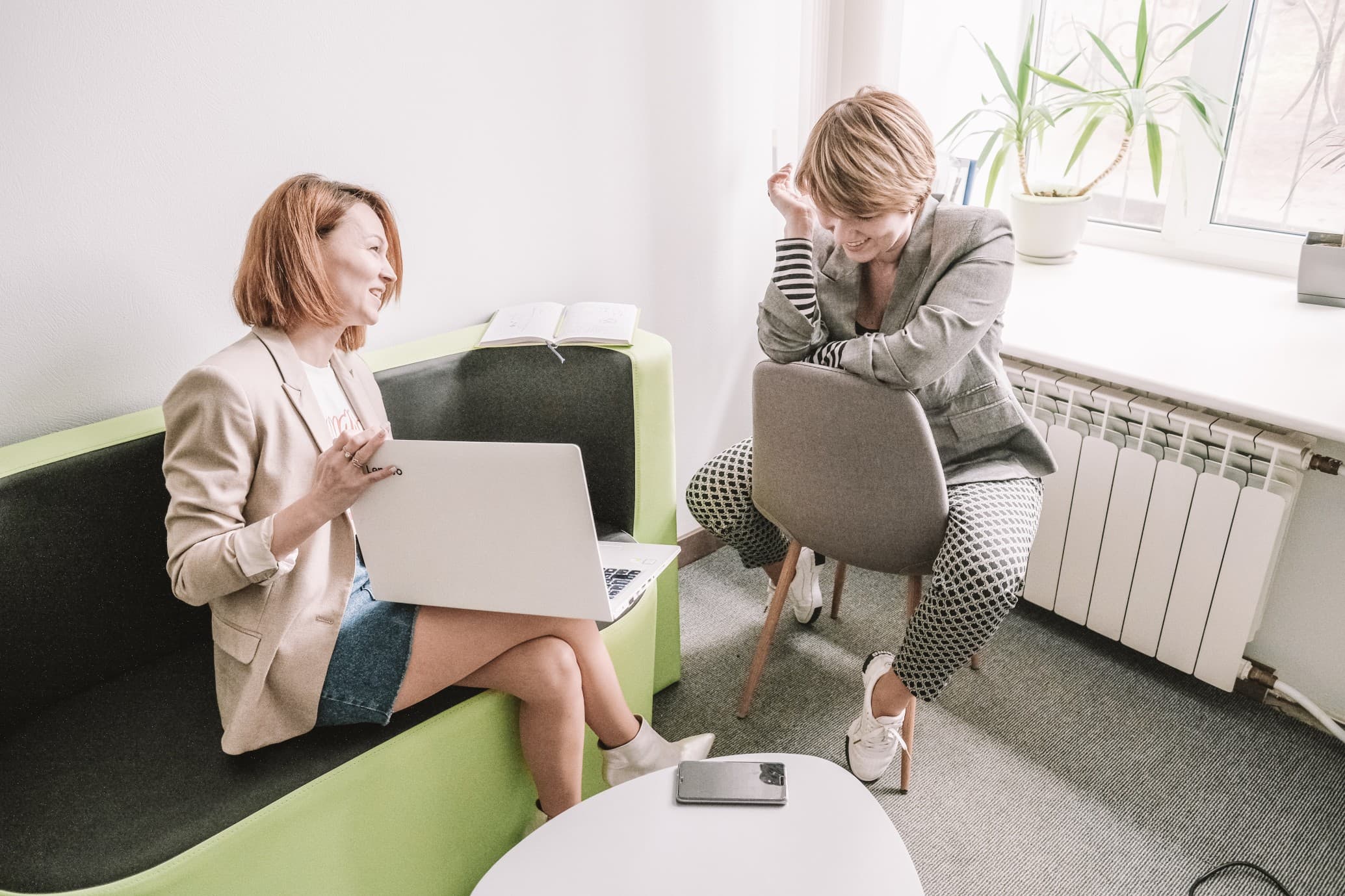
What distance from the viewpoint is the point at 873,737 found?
167cm

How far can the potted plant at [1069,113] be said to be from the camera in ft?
6.65

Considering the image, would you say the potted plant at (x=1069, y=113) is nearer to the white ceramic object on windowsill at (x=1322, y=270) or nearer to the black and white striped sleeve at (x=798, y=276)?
the white ceramic object on windowsill at (x=1322, y=270)

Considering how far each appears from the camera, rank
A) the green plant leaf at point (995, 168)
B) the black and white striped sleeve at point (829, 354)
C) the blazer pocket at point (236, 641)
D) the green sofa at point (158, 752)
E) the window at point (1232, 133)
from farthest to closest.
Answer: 1. the green plant leaf at point (995, 168)
2. the window at point (1232, 133)
3. the black and white striped sleeve at point (829, 354)
4. the blazer pocket at point (236, 641)
5. the green sofa at point (158, 752)

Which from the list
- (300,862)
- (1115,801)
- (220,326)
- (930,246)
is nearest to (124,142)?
(220,326)

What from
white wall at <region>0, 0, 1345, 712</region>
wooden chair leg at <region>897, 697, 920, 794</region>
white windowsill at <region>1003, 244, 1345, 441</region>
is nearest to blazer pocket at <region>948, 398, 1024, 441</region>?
white windowsill at <region>1003, 244, 1345, 441</region>

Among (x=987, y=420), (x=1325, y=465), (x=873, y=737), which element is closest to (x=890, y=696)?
(x=873, y=737)

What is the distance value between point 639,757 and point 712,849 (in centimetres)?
46

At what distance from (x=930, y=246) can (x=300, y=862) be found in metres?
1.40

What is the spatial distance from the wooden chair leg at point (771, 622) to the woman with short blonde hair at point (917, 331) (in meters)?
0.22

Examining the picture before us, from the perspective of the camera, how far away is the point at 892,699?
64.1 inches

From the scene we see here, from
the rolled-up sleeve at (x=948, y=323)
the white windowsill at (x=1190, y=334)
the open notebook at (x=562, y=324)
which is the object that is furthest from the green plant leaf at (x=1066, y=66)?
the open notebook at (x=562, y=324)

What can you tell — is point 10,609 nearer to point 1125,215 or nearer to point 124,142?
point 124,142

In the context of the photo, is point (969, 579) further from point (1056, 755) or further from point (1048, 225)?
point (1048, 225)

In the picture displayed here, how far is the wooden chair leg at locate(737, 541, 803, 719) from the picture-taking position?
1.83 m
